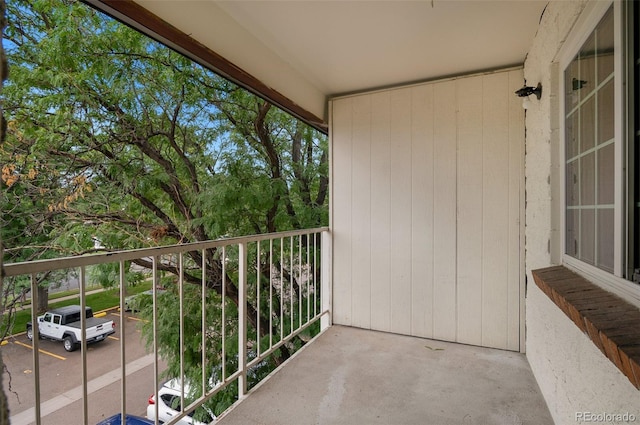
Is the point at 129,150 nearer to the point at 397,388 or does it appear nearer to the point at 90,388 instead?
the point at 90,388

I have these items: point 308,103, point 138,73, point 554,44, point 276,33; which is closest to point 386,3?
point 276,33

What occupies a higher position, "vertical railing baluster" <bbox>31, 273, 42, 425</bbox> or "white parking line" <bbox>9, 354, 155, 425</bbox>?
"vertical railing baluster" <bbox>31, 273, 42, 425</bbox>

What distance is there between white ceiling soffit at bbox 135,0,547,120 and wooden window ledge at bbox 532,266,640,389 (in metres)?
1.79

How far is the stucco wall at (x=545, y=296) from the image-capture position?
1275 mm

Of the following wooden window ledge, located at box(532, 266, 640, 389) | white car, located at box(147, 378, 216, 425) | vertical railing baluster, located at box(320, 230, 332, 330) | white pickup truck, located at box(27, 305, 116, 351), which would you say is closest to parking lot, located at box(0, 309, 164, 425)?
white pickup truck, located at box(27, 305, 116, 351)

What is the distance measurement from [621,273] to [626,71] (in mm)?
731

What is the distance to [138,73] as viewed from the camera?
13.5 ft

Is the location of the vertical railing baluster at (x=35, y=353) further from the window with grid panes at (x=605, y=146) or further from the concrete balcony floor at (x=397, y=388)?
the window with grid panes at (x=605, y=146)

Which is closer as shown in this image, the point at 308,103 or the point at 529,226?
the point at 529,226

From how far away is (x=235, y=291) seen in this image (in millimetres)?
5168

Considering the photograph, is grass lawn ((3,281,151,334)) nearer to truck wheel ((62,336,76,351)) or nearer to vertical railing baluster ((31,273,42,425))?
truck wheel ((62,336,76,351))

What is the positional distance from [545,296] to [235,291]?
423cm

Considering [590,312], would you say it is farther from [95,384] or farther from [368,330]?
[95,384]

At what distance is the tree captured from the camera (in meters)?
3.71
